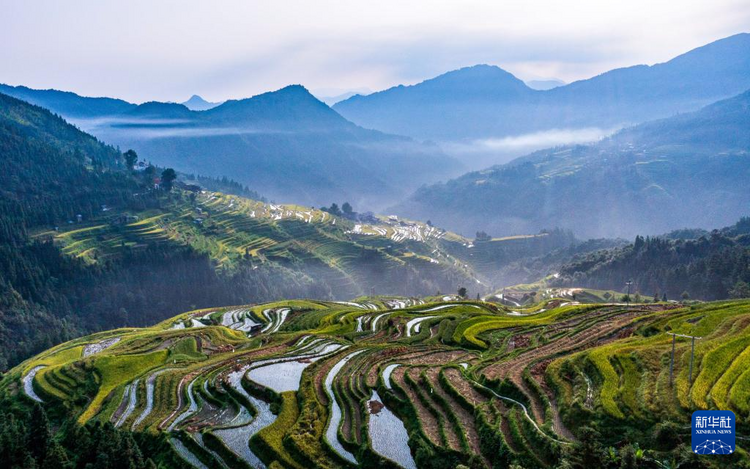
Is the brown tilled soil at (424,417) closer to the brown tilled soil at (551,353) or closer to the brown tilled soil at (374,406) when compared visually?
the brown tilled soil at (374,406)

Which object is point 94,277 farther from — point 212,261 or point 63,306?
point 212,261

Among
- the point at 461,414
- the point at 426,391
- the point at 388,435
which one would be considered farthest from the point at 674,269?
the point at 388,435

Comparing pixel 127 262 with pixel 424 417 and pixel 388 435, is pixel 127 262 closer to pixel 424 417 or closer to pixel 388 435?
pixel 388 435

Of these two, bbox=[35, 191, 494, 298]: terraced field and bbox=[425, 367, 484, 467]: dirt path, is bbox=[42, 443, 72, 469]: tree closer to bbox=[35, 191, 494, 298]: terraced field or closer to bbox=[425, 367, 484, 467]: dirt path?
→ bbox=[425, 367, 484, 467]: dirt path

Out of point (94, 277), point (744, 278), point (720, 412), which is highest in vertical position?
point (720, 412)

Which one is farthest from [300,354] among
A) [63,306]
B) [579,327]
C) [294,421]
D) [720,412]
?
[63,306]

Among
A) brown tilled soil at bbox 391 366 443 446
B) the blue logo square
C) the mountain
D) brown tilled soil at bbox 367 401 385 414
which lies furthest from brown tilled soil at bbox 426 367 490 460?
the mountain

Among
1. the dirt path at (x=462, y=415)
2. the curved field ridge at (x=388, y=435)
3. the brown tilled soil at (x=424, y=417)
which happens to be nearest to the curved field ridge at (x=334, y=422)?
the curved field ridge at (x=388, y=435)
